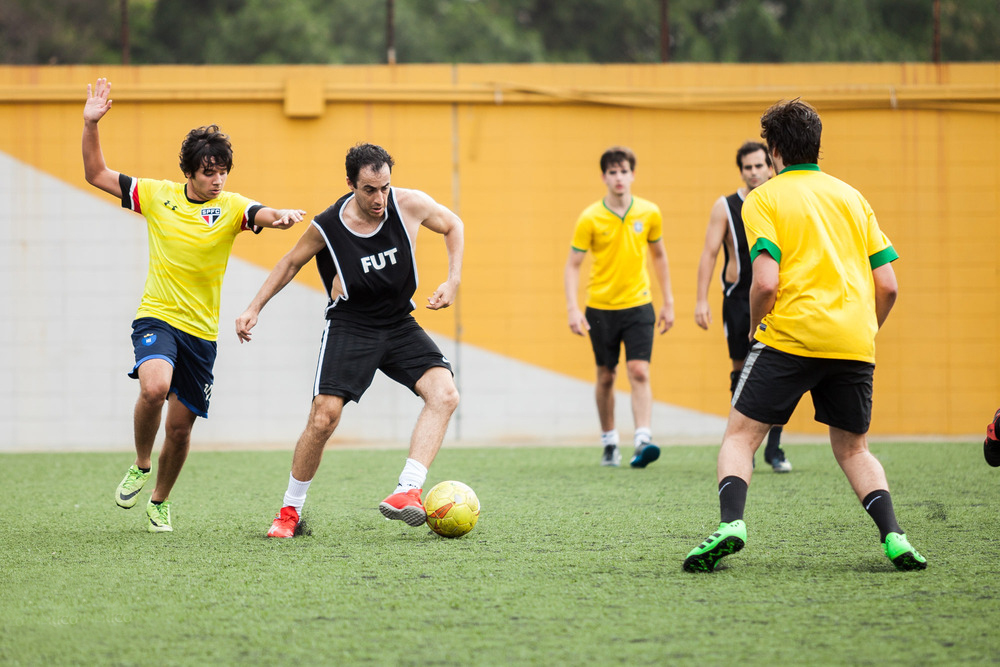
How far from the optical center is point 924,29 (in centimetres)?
2589

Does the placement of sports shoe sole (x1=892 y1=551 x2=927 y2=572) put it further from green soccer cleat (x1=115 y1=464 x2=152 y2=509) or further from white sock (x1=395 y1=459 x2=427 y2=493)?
green soccer cleat (x1=115 y1=464 x2=152 y2=509)

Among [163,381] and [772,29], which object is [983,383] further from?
[772,29]

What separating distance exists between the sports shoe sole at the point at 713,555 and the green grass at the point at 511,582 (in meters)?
0.07

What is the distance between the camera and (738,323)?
7.20 m

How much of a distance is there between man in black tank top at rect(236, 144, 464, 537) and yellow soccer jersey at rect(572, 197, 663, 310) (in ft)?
9.66

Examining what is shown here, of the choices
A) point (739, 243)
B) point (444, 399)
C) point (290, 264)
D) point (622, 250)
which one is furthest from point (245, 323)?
point (622, 250)

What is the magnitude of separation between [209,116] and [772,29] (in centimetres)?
1789

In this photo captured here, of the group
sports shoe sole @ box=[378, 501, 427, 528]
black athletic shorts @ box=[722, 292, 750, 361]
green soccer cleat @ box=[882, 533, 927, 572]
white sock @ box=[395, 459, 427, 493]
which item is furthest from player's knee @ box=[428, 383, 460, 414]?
black athletic shorts @ box=[722, 292, 750, 361]

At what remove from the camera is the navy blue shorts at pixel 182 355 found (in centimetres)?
504

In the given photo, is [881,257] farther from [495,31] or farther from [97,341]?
[495,31]

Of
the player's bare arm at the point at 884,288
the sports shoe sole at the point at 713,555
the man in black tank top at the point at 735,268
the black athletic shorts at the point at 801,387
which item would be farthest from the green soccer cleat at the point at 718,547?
the man in black tank top at the point at 735,268

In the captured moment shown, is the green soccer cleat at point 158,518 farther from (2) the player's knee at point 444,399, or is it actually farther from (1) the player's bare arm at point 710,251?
(1) the player's bare arm at point 710,251

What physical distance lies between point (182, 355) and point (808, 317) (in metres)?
2.94

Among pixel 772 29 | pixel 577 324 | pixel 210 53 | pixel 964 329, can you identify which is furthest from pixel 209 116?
pixel 772 29
